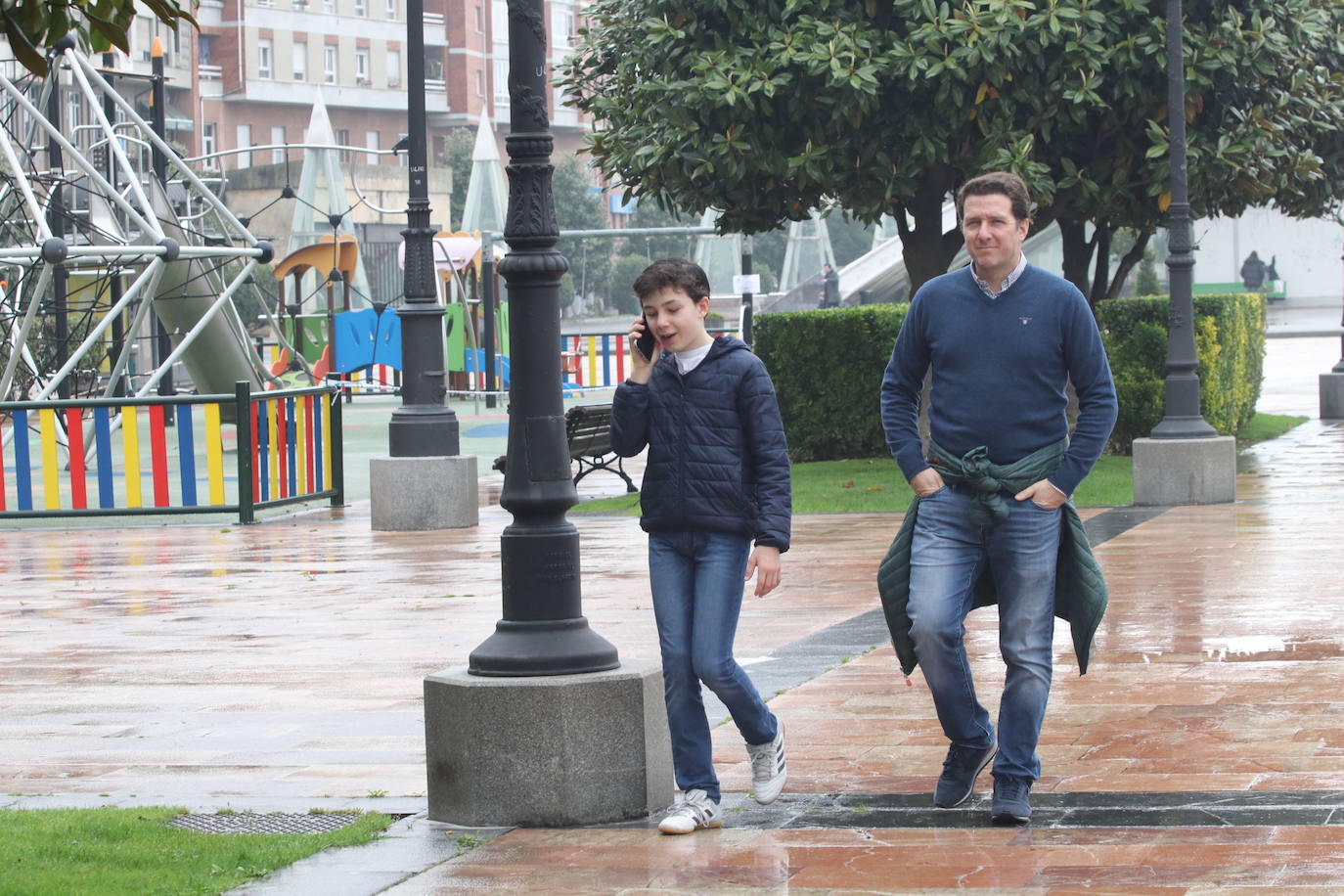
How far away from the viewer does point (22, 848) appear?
554cm

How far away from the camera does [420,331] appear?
1616 centimetres

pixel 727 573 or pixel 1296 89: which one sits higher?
pixel 1296 89

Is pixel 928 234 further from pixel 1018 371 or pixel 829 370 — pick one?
pixel 1018 371

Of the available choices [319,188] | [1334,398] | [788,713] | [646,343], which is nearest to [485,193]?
[319,188]

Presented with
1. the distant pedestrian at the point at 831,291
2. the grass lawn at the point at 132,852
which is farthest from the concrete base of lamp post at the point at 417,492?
the distant pedestrian at the point at 831,291

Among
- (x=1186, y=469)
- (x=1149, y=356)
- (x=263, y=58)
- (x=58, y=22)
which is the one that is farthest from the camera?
(x=263, y=58)

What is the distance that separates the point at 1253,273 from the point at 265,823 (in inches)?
2637

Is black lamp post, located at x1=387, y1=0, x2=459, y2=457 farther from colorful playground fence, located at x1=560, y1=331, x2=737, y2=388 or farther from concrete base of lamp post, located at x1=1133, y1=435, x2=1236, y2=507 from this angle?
colorful playground fence, located at x1=560, y1=331, x2=737, y2=388

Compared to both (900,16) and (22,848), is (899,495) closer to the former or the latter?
(900,16)

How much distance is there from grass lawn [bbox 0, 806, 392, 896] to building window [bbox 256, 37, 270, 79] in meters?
77.0

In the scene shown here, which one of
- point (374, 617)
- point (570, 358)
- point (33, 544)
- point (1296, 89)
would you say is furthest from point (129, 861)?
point (570, 358)

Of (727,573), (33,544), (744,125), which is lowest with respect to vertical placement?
(33,544)

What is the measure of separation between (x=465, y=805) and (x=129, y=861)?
999mm

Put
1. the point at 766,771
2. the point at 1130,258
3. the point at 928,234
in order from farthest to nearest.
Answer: the point at 1130,258 → the point at 928,234 → the point at 766,771
